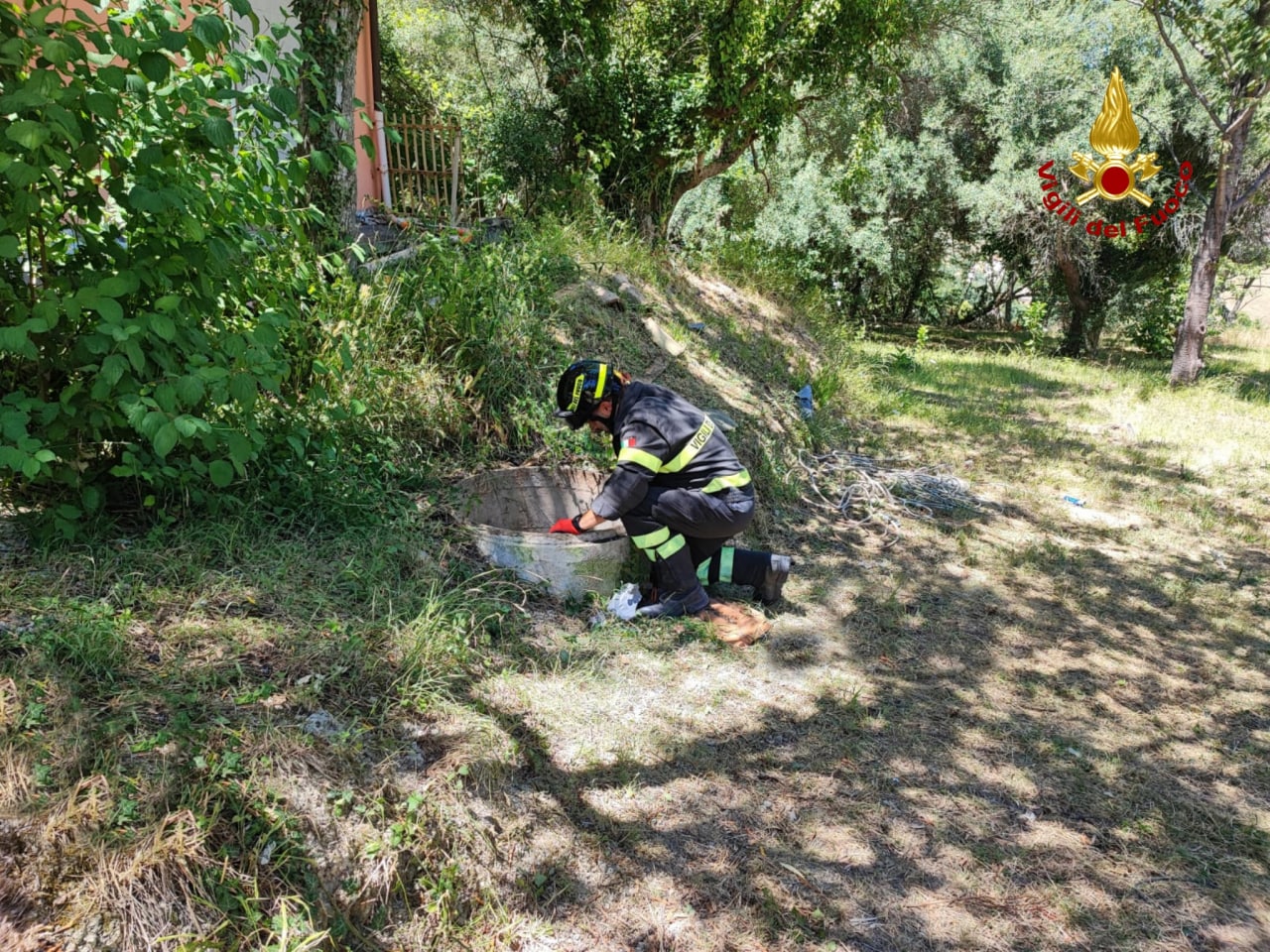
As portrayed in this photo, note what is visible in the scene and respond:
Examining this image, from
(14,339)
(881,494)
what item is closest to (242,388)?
(14,339)

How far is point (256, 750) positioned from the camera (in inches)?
91.7

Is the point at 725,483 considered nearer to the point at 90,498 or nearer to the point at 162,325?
the point at 162,325

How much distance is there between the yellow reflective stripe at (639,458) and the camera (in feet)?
12.6

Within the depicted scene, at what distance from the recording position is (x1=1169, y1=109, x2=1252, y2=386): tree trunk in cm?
1109

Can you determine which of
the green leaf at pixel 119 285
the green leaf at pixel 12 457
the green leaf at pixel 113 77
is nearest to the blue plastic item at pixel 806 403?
the green leaf at pixel 119 285

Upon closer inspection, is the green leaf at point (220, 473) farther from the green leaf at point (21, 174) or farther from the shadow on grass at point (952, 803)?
the shadow on grass at point (952, 803)

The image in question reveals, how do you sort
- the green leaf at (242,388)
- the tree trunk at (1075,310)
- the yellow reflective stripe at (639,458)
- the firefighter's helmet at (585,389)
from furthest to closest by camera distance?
the tree trunk at (1075,310) → the firefighter's helmet at (585,389) → the yellow reflective stripe at (639,458) → the green leaf at (242,388)

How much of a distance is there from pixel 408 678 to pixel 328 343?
205 centimetres

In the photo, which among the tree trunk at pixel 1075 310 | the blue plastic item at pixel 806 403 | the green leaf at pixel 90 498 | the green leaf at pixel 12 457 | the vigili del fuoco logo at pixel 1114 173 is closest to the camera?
the green leaf at pixel 12 457

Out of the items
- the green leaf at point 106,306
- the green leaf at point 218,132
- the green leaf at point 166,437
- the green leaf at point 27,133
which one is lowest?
the green leaf at point 166,437

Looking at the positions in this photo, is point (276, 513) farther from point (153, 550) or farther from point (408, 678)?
point (408, 678)

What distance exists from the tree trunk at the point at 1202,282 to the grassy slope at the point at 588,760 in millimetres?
8355

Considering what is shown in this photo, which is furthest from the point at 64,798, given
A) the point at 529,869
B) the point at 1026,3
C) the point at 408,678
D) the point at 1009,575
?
the point at 1026,3

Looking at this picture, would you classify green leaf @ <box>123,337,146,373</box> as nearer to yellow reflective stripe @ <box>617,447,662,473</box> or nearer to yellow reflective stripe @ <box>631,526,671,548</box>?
yellow reflective stripe @ <box>617,447,662,473</box>
